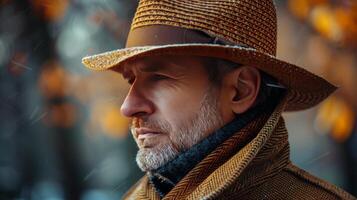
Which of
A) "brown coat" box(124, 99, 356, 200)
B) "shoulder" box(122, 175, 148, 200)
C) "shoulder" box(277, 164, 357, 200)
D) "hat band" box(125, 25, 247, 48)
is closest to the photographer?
"brown coat" box(124, 99, 356, 200)

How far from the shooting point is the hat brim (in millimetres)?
1683

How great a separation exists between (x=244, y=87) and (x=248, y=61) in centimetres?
14

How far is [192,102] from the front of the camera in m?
1.84

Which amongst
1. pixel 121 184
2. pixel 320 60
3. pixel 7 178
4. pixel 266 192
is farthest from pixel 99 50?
pixel 266 192

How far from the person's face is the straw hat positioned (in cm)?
9

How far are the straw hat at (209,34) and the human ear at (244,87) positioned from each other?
0.05 metres

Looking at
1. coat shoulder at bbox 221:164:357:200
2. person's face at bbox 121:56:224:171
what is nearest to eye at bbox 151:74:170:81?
person's face at bbox 121:56:224:171

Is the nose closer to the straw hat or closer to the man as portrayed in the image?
the man

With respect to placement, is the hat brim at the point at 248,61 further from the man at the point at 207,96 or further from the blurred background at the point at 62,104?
the blurred background at the point at 62,104

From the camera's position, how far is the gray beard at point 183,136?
1803 mm

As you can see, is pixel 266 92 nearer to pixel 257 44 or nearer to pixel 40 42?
pixel 257 44

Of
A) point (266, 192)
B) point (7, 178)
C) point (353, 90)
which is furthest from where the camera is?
point (7, 178)

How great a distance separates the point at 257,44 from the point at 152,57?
0.34 metres

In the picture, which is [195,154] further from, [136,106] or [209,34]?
[209,34]
